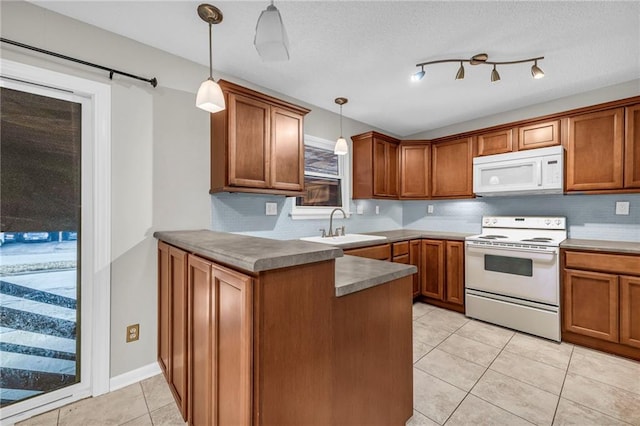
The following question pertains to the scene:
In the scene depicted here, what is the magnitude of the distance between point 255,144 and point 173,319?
57.0 inches

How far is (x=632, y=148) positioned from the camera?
245cm

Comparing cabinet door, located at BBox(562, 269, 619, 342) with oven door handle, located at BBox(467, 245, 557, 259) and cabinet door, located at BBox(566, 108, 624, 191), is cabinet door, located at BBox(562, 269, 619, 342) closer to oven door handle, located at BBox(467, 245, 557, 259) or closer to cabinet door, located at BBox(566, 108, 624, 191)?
oven door handle, located at BBox(467, 245, 557, 259)

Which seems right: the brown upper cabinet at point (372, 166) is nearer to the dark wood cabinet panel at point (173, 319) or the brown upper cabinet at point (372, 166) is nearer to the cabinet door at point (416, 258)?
the cabinet door at point (416, 258)

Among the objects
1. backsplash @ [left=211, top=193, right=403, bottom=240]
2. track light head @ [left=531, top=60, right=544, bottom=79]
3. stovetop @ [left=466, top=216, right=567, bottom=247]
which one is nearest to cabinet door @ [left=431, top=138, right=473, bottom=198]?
stovetop @ [left=466, top=216, right=567, bottom=247]

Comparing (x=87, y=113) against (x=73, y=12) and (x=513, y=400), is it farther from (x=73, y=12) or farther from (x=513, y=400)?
(x=513, y=400)

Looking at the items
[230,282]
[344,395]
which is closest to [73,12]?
[230,282]

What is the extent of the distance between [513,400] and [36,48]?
3.67 m

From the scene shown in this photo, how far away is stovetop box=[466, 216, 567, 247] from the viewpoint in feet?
9.35

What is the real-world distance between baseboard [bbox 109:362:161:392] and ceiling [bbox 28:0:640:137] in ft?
7.93

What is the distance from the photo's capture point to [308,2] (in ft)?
5.45

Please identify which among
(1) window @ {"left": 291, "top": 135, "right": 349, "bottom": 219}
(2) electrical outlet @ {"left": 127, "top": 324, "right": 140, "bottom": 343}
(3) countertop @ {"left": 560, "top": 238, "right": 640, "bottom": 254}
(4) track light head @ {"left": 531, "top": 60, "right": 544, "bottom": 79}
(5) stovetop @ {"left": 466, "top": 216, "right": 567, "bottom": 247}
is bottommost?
(2) electrical outlet @ {"left": 127, "top": 324, "right": 140, "bottom": 343}

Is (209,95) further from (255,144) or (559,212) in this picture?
(559,212)

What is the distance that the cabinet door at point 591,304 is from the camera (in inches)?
91.1

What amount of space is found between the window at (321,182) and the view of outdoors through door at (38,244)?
6.03 ft
